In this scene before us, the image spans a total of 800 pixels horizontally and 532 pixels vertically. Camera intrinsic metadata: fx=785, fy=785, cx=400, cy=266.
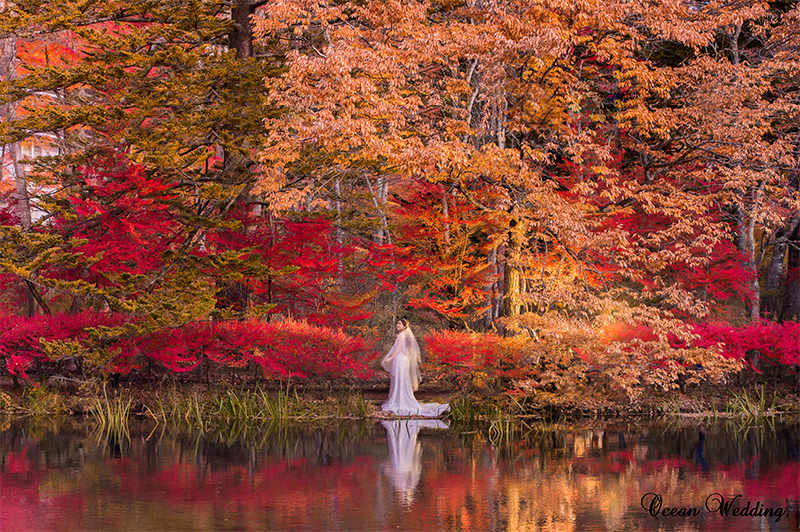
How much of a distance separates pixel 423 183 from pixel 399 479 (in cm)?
949

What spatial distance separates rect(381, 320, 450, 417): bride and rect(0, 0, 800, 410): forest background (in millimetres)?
928

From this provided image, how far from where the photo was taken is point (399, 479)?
9.95 metres

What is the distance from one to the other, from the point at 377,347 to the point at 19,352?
9318 millimetres

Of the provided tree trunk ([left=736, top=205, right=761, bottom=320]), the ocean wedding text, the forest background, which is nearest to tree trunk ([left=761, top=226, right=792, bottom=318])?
tree trunk ([left=736, top=205, right=761, bottom=320])

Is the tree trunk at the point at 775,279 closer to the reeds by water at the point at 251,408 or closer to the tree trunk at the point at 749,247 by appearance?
the tree trunk at the point at 749,247

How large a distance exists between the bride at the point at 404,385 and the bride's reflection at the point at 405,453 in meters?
0.35

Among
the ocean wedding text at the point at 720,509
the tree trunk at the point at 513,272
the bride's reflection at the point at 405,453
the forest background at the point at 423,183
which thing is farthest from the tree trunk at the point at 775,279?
the ocean wedding text at the point at 720,509

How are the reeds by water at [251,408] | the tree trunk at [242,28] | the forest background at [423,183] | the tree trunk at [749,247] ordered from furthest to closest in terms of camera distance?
the tree trunk at [749,247] < the tree trunk at [242,28] < the reeds by water at [251,408] < the forest background at [423,183]

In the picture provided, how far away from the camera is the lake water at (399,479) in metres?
7.79

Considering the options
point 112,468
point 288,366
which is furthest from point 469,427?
point 112,468

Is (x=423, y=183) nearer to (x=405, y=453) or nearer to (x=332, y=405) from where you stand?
(x=332, y=405)

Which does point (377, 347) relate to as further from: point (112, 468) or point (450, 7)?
point (112, 468)

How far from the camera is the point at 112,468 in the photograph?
34.9ft

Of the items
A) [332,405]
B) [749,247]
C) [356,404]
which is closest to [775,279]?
[749,247]
